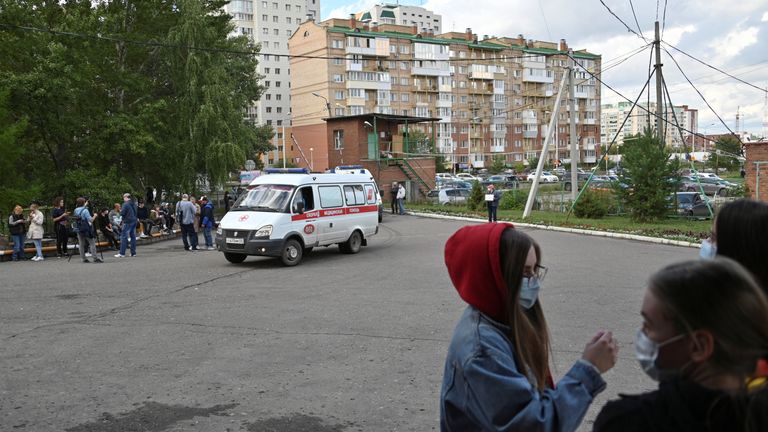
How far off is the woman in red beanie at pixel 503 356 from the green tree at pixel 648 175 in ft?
80.7

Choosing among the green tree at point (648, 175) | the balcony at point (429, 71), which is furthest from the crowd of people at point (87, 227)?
the balcony at point (429, 71)

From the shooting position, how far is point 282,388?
250 inches

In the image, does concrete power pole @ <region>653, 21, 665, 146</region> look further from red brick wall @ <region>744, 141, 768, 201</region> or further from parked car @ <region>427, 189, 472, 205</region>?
parked car @ <region>427, 189, 472, 205</region>

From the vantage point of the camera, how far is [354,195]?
18984mm

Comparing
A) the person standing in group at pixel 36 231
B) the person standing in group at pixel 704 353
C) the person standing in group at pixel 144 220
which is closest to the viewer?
the person standing in group at pixel 704 353

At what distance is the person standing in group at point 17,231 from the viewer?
19016 mm

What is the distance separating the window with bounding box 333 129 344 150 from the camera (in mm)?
52531

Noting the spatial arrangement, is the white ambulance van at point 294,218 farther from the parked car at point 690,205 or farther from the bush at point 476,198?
the bush at point 476,198

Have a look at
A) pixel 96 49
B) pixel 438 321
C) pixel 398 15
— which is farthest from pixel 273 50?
pixel 438 321

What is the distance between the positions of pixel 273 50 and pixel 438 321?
12508 centimetres

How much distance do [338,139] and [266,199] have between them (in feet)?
120

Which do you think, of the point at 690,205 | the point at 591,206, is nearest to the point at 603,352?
the point at 690,205

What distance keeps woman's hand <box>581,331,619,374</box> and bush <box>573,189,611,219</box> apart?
90.6ft

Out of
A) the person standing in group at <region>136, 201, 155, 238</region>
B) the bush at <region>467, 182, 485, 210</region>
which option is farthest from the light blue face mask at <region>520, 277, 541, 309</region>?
the bush at <region>467, 182, 485, 210</region>
